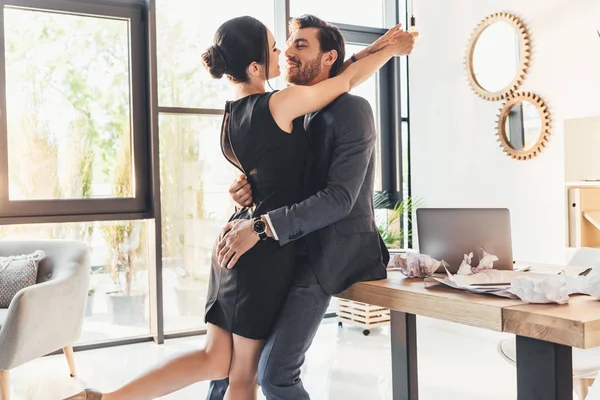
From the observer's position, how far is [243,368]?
172 centimetres

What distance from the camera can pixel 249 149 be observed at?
172 cm

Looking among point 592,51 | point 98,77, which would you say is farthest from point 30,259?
point 592,51

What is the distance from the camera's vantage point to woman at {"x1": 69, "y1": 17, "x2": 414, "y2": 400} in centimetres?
168

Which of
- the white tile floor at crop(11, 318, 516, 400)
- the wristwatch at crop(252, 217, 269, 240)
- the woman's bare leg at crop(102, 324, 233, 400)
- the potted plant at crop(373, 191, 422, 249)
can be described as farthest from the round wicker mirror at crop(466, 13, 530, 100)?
the woman's bare leg at crop(102, 324, 233, 400)

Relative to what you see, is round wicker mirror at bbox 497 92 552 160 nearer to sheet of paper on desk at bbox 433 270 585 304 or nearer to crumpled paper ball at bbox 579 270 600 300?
sheet of paper on desk at bbox 433 270 585 304

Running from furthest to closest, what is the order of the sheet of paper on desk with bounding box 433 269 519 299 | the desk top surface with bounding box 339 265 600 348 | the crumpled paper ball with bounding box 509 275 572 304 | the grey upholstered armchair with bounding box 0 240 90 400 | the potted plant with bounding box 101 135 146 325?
the potted plant with bounding box 101 135 146 325
the grey upholstered armchair with bounding box 0 240 90 400
the sheet of paper on desk with bounding box 433 269 519 299
the crumpled paper ball with bounding box 509 275 572 304
the desk top surface with bounding box 339 265 600 348

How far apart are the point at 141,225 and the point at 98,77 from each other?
3.76 feet

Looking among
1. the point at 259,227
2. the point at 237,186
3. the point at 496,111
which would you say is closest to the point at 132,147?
the point at 496,111

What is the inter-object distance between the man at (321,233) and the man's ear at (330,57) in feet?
0.89

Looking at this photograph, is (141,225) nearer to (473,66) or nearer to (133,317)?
(133,317)

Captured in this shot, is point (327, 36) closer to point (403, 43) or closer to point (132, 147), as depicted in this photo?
point (403, 43)

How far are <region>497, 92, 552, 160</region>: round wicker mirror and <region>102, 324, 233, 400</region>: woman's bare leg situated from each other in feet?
10.3

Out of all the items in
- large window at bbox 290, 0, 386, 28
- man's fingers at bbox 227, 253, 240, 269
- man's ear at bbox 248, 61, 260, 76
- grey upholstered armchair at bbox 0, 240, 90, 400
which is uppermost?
large window at bbox 290, 0, 386, 28

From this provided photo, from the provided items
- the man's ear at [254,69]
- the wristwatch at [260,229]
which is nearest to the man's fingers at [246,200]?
the wristwatch at [260,229]
